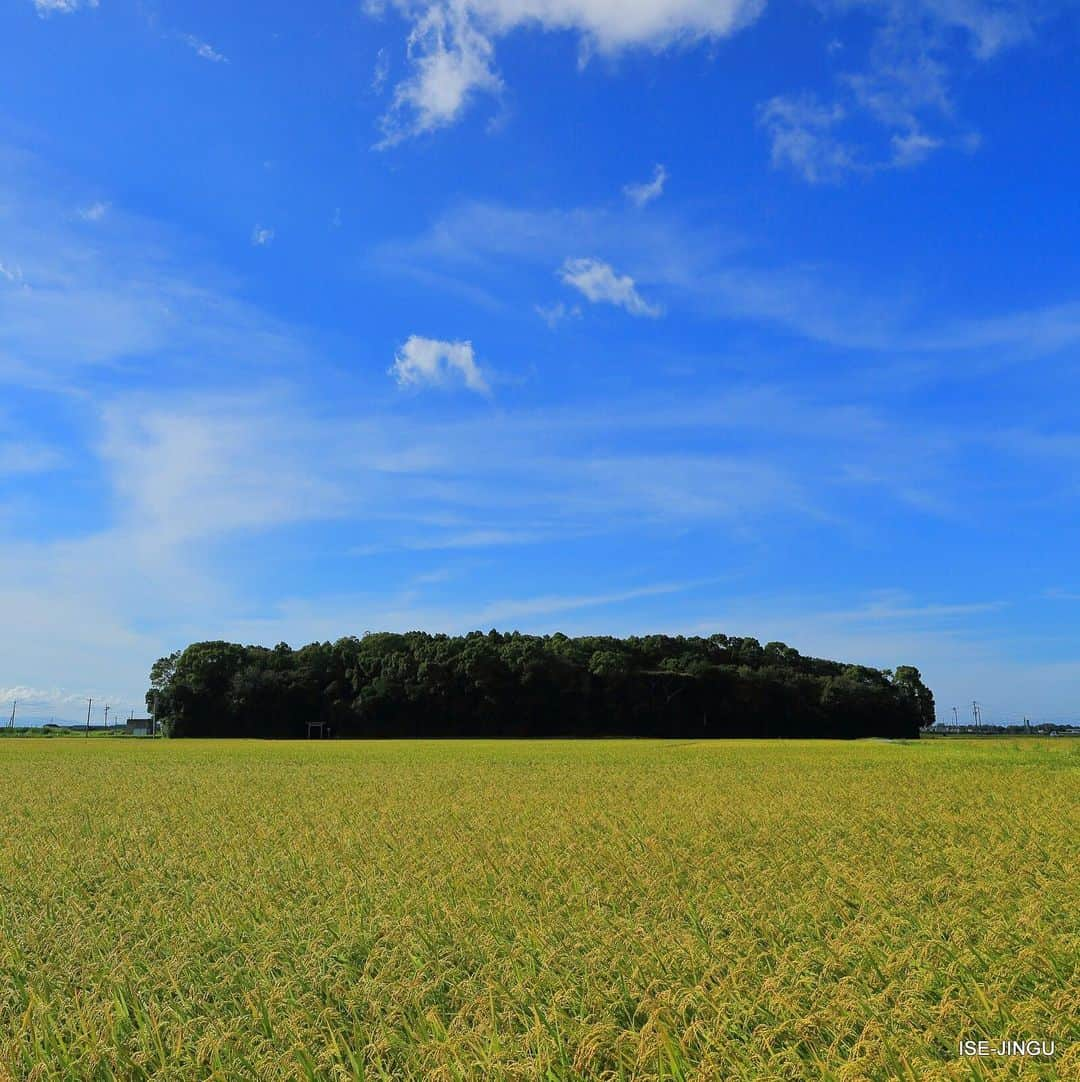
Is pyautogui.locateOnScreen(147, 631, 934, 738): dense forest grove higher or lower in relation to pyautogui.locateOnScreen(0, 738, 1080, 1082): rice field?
higher

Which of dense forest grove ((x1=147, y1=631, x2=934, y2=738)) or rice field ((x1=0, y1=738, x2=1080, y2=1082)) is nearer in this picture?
rice field ((x1=0, y1=738, x2=1080, y2=1082))

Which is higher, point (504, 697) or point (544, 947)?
point (504, 697)

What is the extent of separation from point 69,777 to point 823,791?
22.9 m

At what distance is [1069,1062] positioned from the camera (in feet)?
13.9

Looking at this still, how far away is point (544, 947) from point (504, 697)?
86.1 meters

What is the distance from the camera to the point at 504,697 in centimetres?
9138

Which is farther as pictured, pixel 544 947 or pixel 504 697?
pixel 504 697

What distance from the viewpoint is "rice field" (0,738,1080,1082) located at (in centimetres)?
464

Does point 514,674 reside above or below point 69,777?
above

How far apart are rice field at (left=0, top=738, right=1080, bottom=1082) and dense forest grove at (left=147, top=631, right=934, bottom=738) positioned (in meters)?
77.9

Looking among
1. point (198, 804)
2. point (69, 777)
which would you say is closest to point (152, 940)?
point (198, 804)

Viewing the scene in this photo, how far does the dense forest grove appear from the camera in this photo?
91.6 m

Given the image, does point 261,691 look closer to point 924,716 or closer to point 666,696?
point 666,696

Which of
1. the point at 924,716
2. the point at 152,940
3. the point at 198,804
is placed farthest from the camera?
the point at 924,716
